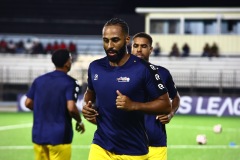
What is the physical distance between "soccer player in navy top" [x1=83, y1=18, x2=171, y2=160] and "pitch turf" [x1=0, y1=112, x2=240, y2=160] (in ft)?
24.8

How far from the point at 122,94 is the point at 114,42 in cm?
53

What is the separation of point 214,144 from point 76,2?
114 ft

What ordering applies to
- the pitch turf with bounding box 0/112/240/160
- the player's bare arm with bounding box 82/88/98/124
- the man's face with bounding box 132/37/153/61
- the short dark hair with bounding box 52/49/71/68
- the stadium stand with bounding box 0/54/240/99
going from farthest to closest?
the stadium stand with bounding box 0/54/240/99
the pitch turf with bounding box 0/112/240/160
the man's face with bounding box 132/37/153/61
the short dark hair with bounding box 52/49/71/68
the player's bare arm with bounding box 82/88/98/124

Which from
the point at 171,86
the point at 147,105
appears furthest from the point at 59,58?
the point at 147,105

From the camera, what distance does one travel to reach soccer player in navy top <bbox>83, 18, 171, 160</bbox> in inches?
257

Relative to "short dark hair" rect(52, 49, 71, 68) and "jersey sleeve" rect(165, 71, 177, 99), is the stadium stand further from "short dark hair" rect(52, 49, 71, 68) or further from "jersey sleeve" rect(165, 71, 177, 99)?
"short dark hair" rect(52, 49, 71, 68)

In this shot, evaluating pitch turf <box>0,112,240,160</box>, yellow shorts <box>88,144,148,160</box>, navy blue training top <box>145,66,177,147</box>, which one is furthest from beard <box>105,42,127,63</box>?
pitch turf <box>0,112,240,160</box>

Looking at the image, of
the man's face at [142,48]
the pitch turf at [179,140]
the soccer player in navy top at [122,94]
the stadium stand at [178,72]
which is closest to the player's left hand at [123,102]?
the soccer player in navy top at [122,94]

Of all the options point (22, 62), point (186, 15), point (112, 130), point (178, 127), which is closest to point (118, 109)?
point (112, 130)

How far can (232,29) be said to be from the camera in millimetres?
45312

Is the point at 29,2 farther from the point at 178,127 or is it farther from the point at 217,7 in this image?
the point at 178,127

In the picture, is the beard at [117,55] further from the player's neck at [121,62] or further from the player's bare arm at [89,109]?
the player's bare arm at [89,109]

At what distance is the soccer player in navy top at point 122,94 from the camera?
21.4 ft

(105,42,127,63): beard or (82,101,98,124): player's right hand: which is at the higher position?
(105,42,127,63): beard
